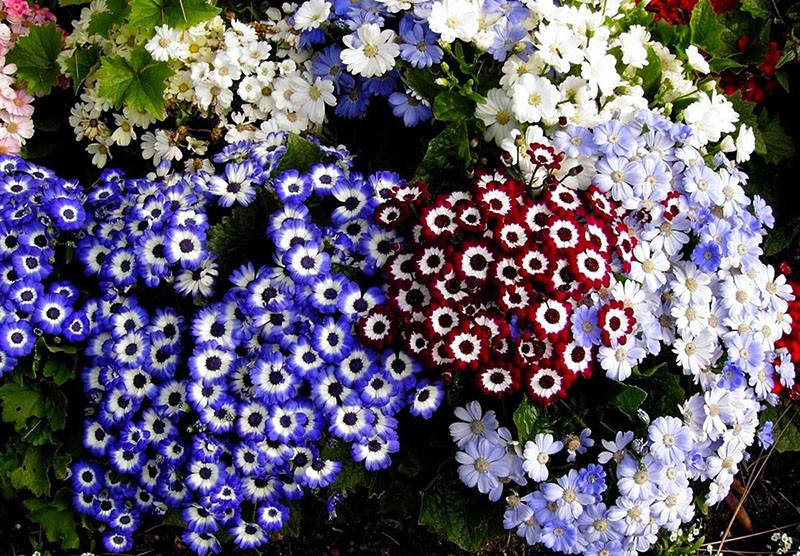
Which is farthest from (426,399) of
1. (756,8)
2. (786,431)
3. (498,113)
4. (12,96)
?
(756,8)

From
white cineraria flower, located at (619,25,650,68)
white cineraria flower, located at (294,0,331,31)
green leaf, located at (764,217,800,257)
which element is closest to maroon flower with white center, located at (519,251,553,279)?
white cineraria flower, located at (619,25,650,68)

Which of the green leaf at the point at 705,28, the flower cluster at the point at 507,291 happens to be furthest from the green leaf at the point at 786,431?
the green leaf at the point at 705,28

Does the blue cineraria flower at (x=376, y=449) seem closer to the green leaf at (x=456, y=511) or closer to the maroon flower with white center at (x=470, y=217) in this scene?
the green leaf at (x=456, y=511)

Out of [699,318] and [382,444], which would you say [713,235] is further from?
[382,444]

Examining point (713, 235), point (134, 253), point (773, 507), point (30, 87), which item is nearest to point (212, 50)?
point (30, 87)

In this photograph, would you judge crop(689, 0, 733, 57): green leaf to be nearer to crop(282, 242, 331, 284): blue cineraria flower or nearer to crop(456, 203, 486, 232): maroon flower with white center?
crop(456, 203, 486, 232): maroon flower with white center
